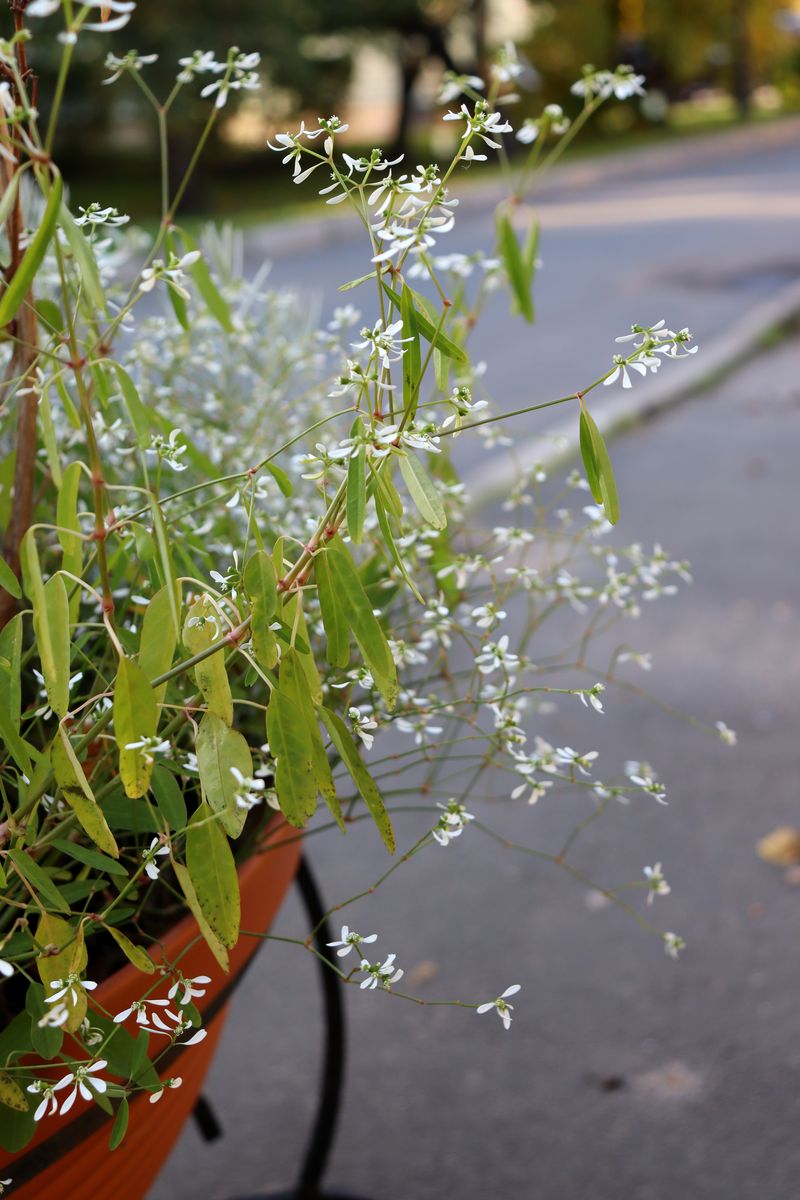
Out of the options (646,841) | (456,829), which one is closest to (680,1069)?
(646,841)

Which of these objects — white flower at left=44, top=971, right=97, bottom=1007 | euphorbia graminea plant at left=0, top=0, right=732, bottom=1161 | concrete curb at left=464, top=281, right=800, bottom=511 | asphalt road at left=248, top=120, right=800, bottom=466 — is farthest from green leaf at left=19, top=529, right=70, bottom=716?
asphalt road at left=248, top=120, right=800, bottom=466

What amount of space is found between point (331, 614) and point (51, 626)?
0.22 meters

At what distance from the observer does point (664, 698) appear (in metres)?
3.89

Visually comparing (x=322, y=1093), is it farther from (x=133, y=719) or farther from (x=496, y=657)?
(x=133, y=719)

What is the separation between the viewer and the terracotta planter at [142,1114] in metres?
1.18

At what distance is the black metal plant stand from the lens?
6.42 feet

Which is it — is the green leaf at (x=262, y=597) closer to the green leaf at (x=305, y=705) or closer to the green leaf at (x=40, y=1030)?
the green leaf at (x=305, y=705)

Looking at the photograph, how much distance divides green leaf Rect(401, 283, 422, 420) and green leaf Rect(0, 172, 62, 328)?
267mm

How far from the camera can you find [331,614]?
3.43 feet

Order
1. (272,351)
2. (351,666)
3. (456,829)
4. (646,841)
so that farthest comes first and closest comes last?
1. (646,841)
2. (272,351)
3. (351,666)
4. (456,829)

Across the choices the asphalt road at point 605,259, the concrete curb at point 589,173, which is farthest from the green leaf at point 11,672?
the concrete curb at point 589,173

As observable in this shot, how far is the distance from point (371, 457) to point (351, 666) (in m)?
0.62

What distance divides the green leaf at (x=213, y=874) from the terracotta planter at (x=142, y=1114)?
0.69ft

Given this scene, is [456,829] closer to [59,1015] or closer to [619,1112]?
[59,1015]
